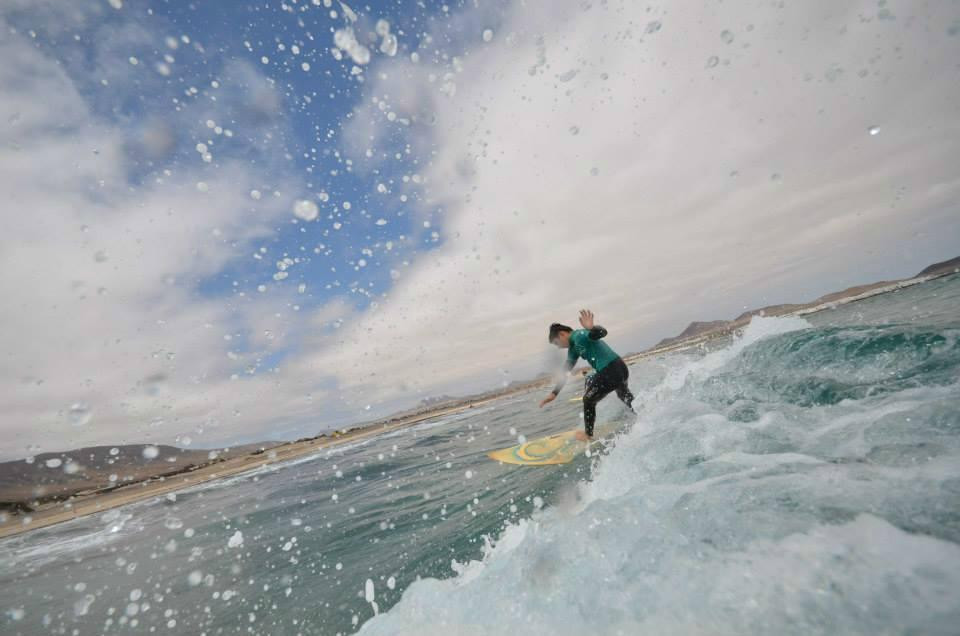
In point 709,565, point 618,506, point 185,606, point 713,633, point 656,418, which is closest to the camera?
point 713,633

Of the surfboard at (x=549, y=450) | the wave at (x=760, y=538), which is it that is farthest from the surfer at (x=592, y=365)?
the wave at (x=760, y=538)

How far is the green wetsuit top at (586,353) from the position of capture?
25.9 feet

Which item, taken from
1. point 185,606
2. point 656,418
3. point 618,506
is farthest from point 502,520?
point 185,606

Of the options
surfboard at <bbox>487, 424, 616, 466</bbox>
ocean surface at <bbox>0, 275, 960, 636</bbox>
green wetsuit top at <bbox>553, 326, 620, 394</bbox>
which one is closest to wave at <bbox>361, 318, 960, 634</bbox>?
ocean surface at <bbox>0, 275, 960, 636</bbox>

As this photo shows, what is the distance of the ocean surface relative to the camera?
190cm

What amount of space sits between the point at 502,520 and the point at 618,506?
2.07 m

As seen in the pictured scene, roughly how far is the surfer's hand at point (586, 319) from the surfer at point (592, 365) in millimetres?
517

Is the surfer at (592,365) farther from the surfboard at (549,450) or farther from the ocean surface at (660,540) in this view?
the ocean surface at (660,540)

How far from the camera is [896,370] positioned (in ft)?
16.8

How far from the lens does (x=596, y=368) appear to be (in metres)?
7.91

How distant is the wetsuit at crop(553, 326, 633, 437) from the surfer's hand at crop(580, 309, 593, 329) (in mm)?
658

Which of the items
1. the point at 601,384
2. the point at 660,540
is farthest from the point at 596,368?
the point at 660,540

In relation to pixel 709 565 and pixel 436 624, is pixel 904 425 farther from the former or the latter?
pixel 436 624

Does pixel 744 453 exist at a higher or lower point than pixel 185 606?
higher
